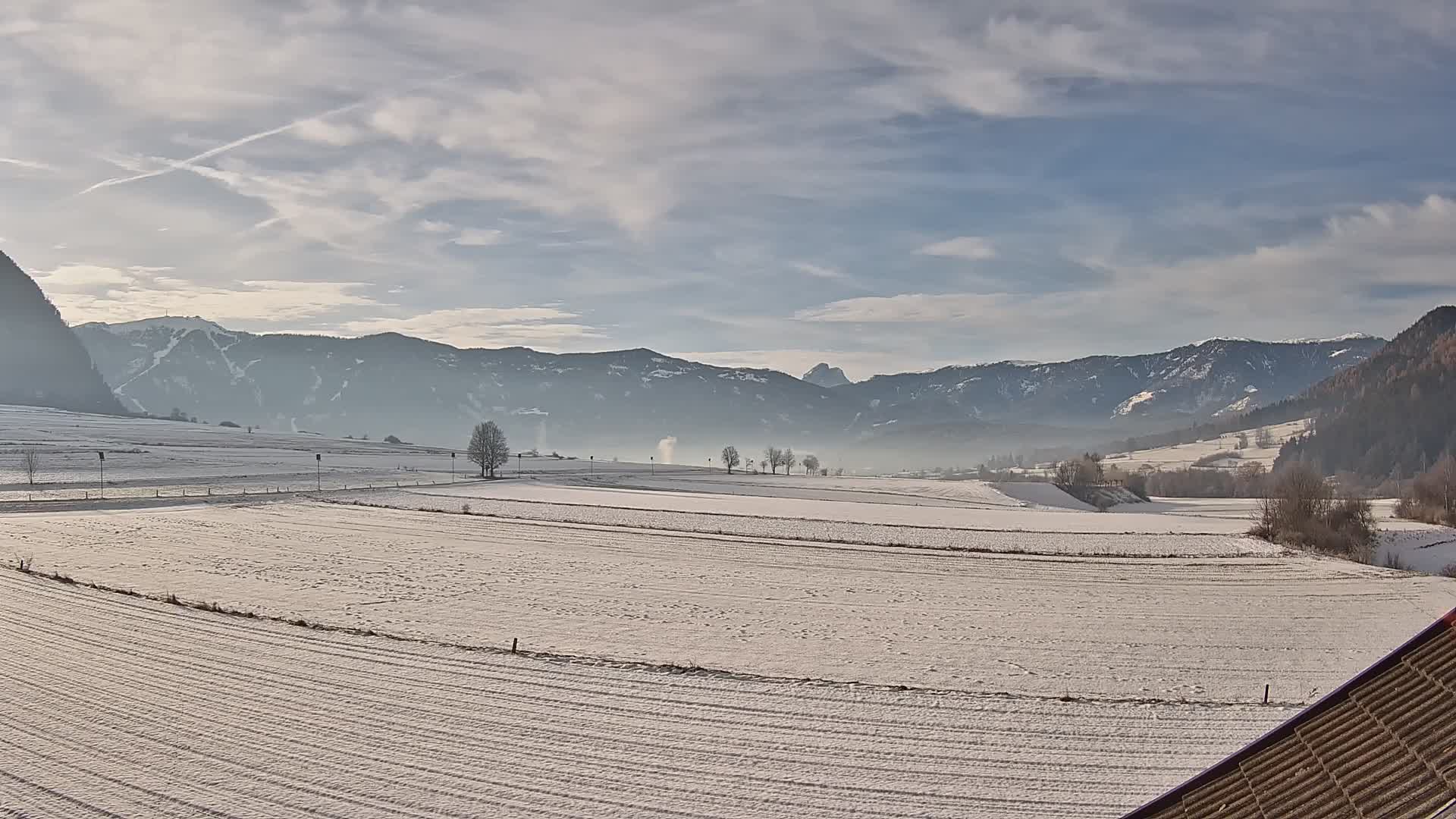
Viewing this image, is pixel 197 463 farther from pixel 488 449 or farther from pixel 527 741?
pixel 527 741

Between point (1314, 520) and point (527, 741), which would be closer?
point (527, 741)

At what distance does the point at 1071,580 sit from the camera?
1729 inches

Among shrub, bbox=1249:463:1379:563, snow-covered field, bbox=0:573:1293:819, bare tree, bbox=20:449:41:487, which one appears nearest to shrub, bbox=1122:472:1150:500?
shrub, bbox=1249:463:1379:563

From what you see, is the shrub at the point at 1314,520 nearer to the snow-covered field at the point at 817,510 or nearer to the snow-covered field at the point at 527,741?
the snow-covered field at the point at 817,510

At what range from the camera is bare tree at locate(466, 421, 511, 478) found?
379 feet

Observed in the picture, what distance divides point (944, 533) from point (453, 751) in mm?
48367

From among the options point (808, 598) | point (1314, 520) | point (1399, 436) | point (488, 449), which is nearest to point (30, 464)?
point (488, 449)

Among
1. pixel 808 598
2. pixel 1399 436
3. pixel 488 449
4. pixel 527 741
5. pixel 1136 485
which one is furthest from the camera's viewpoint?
pixel 1399 436

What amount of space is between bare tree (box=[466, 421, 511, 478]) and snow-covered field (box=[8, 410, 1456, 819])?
56312 mm

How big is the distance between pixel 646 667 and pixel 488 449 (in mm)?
94553

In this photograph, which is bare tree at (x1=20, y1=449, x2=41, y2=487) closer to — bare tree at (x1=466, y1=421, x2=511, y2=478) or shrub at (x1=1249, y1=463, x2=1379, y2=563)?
bare tree at (x1=466, y1=421, x2=511, y2=478)

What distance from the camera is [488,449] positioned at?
116 metres

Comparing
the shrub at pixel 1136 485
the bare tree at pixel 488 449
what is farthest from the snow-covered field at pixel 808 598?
the shrub at pixel 1136 485

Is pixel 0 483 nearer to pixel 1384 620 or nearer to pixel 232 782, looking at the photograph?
pixel 232 782
